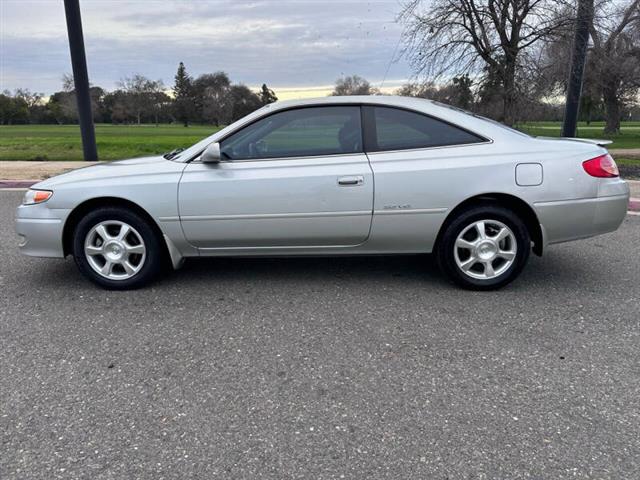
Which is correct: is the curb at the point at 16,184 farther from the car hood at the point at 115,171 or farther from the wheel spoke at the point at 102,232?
the wheel spoke at the point at 102,232

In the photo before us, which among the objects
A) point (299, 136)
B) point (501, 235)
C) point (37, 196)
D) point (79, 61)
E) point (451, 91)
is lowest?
point (501, 235)

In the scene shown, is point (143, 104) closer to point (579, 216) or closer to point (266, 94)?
point (266, 94)

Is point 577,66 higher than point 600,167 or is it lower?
higher

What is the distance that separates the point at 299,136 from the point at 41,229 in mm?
2201

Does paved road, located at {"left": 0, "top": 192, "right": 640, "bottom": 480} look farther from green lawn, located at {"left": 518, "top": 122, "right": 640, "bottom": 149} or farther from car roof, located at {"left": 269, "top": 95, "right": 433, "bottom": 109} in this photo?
green lawn, located at {"left": 518, "top": 122, "right": 640, "bottom": 149}

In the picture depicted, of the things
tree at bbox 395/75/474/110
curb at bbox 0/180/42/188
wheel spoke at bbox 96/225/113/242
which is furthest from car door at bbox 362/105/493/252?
tree at bbox 395/75/474/110

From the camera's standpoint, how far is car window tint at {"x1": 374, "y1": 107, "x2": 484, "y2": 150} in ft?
12.6

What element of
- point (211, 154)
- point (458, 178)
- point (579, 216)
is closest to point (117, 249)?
point (211, 154)

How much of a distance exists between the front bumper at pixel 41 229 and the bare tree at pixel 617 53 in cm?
1115

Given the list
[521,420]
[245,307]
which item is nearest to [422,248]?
[245,307]

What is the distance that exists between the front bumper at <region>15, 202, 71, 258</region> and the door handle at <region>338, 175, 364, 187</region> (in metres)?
2.18

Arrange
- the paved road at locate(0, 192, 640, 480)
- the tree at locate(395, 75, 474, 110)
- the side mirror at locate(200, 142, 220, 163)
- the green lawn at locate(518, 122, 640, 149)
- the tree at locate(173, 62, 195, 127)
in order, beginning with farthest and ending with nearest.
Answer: the tree at locate(173, 62, 195, 127)
the green lawn at locate(518, 122, 640, 149)
the tree at locate(395, 75, 474, 110)
the side mirror at locate(200, 142, 220, 163)
the paved road at locate(0, 192, 640, 480)

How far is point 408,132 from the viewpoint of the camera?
3867 mm

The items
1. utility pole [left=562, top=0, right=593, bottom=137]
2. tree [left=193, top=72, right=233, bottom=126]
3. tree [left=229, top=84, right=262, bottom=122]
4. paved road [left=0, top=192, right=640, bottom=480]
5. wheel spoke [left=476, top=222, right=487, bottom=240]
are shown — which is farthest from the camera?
tree [left=193, top=72, right=233, bottom=126]
